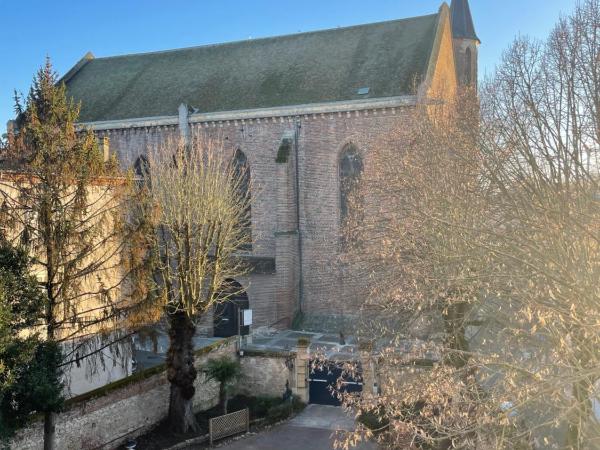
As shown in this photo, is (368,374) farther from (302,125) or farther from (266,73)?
(266,73)

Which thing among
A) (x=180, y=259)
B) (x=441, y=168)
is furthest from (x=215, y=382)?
(x=441, y=168)

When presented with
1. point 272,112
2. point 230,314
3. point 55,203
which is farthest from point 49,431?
point 272,112

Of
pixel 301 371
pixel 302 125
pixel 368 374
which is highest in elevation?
pixel 302 125

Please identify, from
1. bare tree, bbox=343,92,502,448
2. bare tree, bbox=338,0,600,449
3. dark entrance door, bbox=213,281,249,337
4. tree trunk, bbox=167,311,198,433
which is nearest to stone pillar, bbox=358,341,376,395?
bare tree, bbox=343,92,502,448

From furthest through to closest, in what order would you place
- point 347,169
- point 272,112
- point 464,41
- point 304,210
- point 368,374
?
point 464,41, point 272,112, point 304,210, point 347,169, point 368,374

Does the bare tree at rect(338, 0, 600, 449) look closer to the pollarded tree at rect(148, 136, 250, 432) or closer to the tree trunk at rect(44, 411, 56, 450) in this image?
the pollarded tree at rect(148, 136, 250, 432)

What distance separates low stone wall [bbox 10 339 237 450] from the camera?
15039mm

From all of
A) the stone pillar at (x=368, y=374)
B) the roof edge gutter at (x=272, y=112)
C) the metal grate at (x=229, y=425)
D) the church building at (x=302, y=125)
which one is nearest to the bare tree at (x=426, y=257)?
the stone pillar at (x=368, y=374)

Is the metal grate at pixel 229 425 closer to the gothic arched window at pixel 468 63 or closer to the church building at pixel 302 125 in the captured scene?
the church building at pixel 302 125

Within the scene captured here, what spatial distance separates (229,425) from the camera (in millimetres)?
18453

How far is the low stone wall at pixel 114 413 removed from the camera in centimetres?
1504

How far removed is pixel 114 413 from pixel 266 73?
18424 millimetres

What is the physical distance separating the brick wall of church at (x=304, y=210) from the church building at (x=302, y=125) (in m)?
0.04

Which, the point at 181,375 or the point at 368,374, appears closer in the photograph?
the point at 181,375
